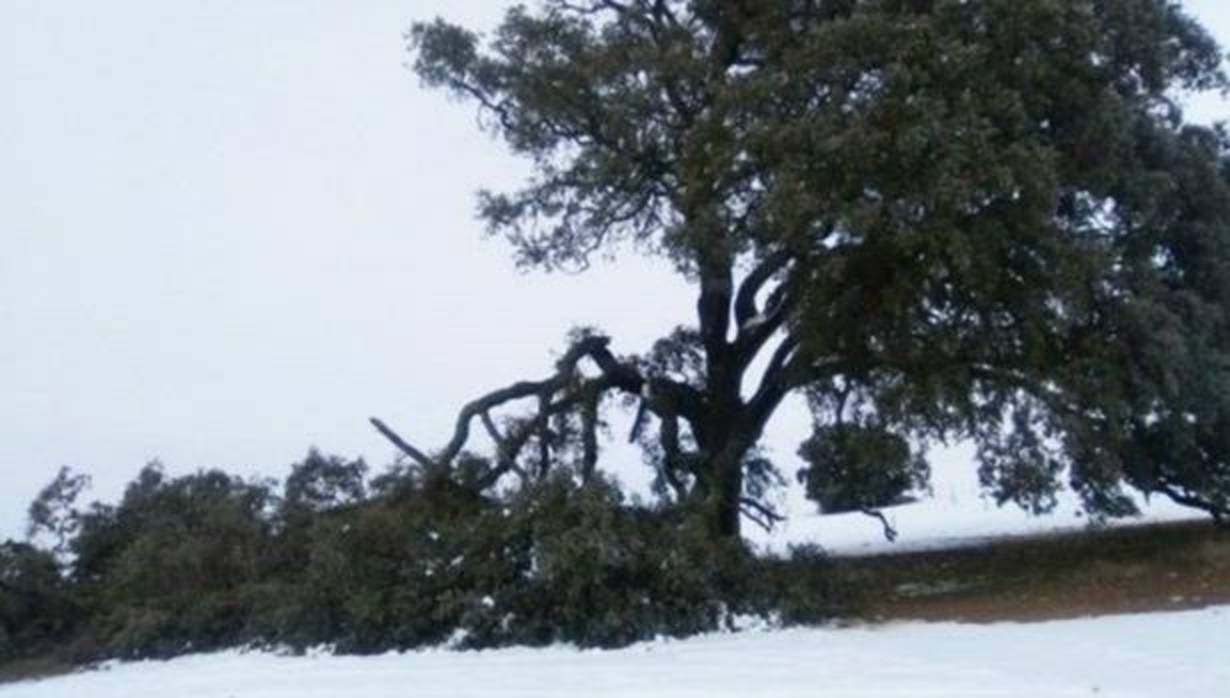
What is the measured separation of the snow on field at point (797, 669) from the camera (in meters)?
11.2

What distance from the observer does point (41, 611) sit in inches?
805

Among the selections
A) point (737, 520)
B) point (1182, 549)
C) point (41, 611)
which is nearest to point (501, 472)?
point (737, 520)

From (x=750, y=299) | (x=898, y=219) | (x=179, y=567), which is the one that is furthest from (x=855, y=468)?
(x=179, y=567)

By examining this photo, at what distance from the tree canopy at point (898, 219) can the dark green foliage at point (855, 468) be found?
11 centimetres

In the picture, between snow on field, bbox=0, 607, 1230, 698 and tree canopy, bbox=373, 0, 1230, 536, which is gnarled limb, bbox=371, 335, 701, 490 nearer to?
tree canopy, bbox=373, 0, 1230, 536

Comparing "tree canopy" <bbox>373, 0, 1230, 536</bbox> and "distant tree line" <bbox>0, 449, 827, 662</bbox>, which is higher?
"tree canopy" <bbox>373, 0, 1230, 536</bbox>

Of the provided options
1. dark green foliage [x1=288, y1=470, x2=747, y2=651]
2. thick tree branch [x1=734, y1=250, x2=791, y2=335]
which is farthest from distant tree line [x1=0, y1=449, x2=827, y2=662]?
thick tree branch [x1=734, y1=250, x2=791, y2=335]

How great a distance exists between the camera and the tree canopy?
1614 centimetres

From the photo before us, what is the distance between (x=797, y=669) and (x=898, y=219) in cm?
551

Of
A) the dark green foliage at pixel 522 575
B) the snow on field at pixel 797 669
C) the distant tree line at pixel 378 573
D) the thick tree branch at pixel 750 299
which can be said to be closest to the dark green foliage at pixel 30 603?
the distant tree line at pixel 378 573

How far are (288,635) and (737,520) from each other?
695 centimetres

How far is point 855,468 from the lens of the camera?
21.4 m

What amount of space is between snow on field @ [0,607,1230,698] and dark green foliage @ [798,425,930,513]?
3.66 meters

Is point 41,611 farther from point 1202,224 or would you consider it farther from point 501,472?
point 1202,224
